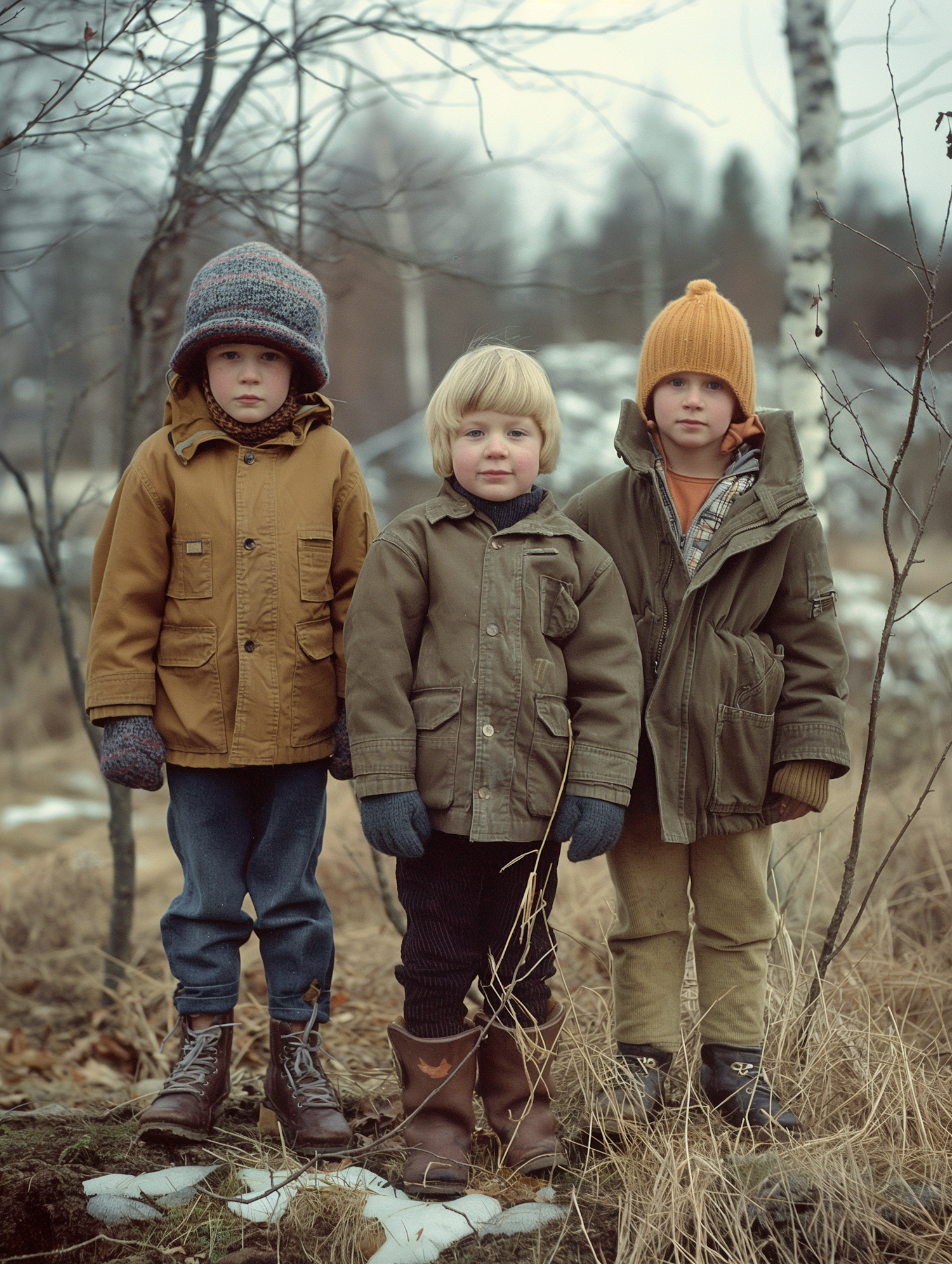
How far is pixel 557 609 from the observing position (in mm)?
2393

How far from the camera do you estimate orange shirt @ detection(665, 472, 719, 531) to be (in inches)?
106

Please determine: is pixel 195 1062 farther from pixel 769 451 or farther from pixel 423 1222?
pixel 769 451

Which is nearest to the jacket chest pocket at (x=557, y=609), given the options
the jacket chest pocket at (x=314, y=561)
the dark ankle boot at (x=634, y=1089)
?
the jacket chest pocket at (x=314, y=561)

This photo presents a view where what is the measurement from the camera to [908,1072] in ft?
8.20

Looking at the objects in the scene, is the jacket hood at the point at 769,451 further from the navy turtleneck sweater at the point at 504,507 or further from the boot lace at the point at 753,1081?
the boot lace at the point at 753,1081

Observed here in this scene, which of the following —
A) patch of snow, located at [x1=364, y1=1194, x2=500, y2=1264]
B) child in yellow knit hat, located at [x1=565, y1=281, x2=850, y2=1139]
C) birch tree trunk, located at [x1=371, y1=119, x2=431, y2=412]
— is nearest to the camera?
patch of snow, located at [x1=364, y1=1194, x2=500, y2=1264]

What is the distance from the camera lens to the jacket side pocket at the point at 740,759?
8.25ft

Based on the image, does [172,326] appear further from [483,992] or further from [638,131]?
[638,131]

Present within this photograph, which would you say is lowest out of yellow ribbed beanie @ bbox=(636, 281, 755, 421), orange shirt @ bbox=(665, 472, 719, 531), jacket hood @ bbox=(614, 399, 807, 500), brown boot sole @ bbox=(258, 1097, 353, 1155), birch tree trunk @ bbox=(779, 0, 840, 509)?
brown boot sole @ bbox=(258, 1097, 353, 1155)

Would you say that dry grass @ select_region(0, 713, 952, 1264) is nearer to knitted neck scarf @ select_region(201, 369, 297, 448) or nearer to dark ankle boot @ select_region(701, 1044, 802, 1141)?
dark ankle boot @ select_region(701, 1044, 802, 1141)

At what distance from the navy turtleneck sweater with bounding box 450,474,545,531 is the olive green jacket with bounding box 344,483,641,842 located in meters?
0.03

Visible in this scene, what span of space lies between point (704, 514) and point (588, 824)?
0.84 meters

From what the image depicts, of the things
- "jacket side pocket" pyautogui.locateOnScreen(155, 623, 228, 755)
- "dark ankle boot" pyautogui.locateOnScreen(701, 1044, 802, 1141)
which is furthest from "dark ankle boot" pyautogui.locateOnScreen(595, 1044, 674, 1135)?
"jacket side pocket" pyautogui.locateOnScreen(155, 623, 228, 755)

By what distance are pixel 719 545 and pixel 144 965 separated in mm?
2969
